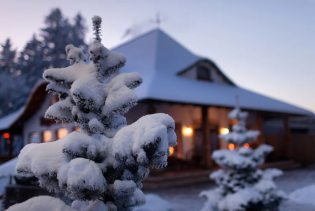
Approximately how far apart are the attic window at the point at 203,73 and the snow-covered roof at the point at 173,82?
1.47ft

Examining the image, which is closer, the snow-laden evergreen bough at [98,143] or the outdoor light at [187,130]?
the snow-laden evergreen bough at [98,143]

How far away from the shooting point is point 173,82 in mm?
13297

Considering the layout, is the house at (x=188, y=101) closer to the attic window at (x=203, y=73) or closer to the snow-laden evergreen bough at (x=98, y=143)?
the attic window at (x=203, y=73)

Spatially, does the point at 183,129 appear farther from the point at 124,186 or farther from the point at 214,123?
the point at 124,186

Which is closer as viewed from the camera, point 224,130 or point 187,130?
point 187,130

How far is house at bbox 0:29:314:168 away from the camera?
12.8 m

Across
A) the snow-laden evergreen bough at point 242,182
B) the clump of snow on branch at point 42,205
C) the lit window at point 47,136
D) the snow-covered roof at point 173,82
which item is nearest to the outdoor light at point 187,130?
the snow-covered roof at point 173,82

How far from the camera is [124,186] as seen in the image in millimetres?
2293

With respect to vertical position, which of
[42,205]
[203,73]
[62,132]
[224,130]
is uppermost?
[203,73]

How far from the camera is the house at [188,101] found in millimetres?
12836

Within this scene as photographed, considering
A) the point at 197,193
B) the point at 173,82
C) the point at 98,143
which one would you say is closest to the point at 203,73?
the point at 173,82

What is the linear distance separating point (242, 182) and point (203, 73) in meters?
10.3

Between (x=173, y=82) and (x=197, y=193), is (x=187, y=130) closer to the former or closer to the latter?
(x=173, y=82)

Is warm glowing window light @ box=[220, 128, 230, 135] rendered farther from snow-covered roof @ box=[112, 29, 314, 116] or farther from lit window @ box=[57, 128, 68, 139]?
lit window @ box=[57, 128, 68, 139]
